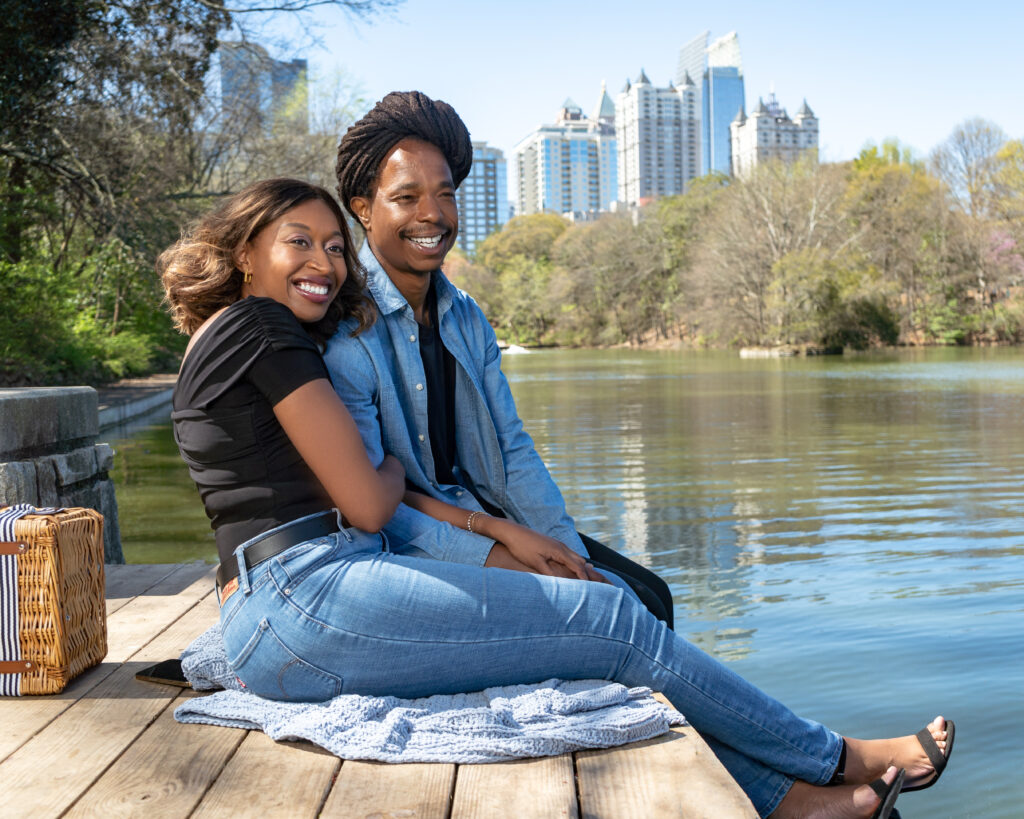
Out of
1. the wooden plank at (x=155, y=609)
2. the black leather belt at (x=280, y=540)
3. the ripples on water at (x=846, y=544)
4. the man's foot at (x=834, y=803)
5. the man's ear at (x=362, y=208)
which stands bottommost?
the ripples on water at (x=846, y=544)

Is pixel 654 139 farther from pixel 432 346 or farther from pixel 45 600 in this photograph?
pixel 45 600

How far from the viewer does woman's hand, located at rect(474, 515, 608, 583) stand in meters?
2.56

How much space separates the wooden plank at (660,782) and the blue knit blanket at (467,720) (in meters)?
0.04

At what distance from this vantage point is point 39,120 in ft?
46.1

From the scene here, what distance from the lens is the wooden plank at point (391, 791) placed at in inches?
73.0

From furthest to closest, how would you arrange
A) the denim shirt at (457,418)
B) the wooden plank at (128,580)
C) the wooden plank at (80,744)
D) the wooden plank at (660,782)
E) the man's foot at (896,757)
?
1. the wooden plank at (128,580)
2. the denim shirt at (457,418)
3. the man's foot at (896,757)
4. the wooden plank at (80,744)
5. the wooden plank at (660,782)

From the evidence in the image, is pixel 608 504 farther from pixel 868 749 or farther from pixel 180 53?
A: pixel 180 53

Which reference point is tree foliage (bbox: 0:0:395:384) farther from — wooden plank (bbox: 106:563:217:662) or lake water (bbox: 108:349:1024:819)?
wooden plank (bbox: 106:563:217:662)

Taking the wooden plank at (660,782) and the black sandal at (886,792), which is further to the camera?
the black sandal at (886,792)

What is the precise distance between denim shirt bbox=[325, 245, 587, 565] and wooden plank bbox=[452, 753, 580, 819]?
60 centimetres

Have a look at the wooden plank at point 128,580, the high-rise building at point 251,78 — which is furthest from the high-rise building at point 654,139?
the wooden plank at point 128,580

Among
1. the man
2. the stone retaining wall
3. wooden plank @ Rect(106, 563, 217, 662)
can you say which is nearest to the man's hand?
the man

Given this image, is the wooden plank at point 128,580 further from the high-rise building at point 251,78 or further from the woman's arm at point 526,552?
the high-rise building at point 251,78

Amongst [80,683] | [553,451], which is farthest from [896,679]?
[553,451]
